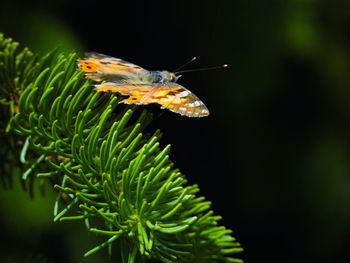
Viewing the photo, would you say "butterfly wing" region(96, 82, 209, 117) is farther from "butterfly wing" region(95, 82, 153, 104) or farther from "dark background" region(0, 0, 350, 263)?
"dark background" region(0, 0, 350, 263)

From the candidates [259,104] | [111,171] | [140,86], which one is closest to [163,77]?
[140,86]

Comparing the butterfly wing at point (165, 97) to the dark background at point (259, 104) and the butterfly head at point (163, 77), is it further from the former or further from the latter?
the dark background at point (259, 104)

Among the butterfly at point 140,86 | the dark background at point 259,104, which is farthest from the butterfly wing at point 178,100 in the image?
the dark background at point 259,104

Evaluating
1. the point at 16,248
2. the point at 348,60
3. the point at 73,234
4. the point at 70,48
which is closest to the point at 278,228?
the point at 348,60

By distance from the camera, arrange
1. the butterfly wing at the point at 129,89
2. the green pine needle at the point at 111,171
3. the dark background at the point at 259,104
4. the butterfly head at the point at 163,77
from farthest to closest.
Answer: the dark background at the point at 259,104, the butterfly head at the point at 163,77, the butterfly wing at the point at 129,89, the green pine needle at the point at 111,171

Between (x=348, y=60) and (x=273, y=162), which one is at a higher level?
Result: (x=348, y=60)

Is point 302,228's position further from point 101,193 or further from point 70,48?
point 101,193
